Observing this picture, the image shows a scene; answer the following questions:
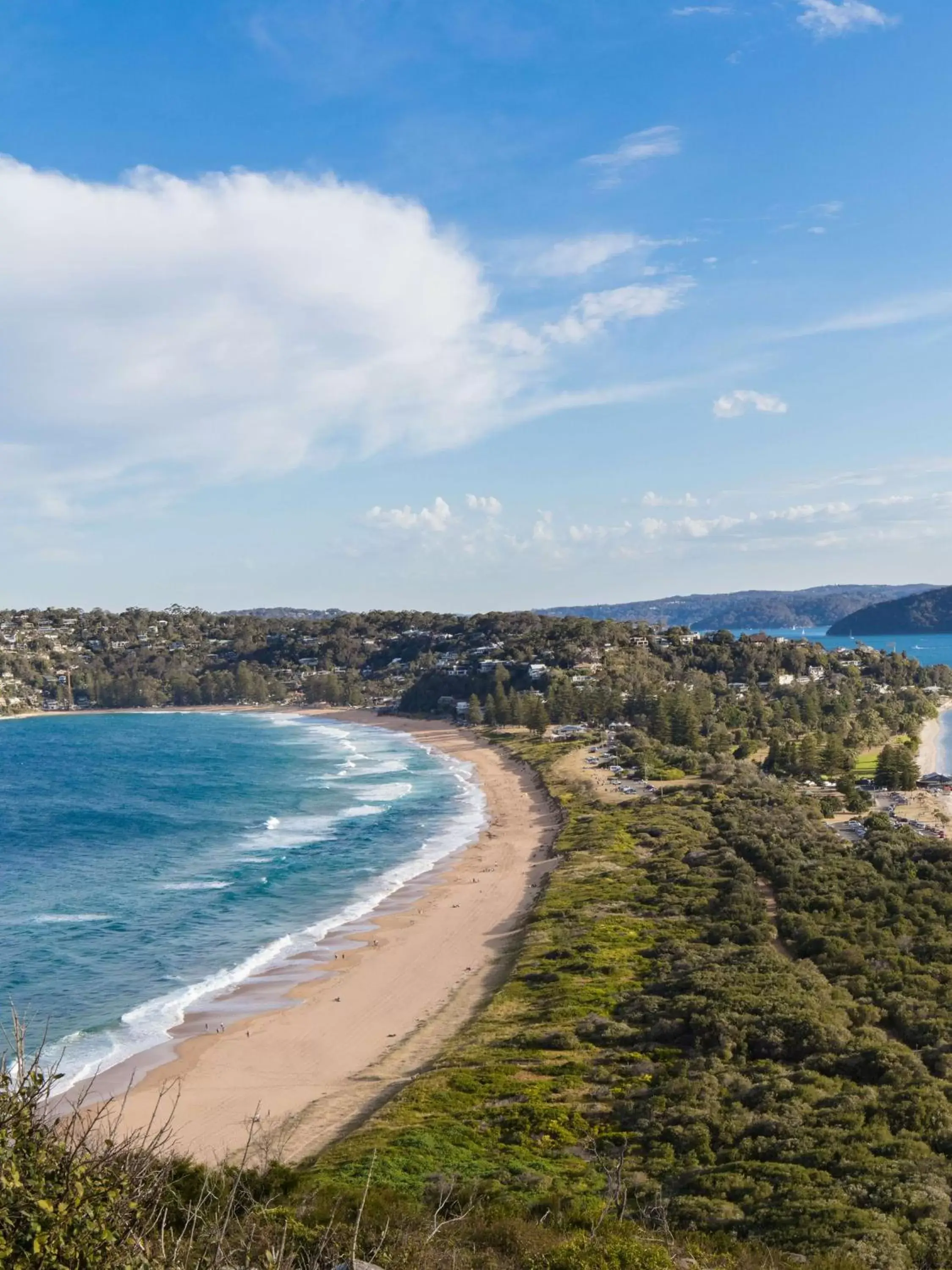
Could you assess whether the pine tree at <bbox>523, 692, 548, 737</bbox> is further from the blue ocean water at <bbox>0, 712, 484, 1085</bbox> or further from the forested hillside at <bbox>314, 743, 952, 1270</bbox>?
the forested hillside at <bbox>314, 743, 952, 1270</bbox>

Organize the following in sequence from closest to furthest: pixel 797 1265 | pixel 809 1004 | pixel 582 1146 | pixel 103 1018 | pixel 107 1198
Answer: pixel 107 1198, pixel 797 1265, pixel 582 1146, pixel 809 1004, pixel 103 1018

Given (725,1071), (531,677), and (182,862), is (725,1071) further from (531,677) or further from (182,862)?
(531,677)

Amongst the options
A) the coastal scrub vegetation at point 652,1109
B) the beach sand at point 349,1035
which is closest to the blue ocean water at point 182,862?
the beach sand at point 349,1035

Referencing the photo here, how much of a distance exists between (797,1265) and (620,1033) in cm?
1067

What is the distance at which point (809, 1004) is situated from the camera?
72.0ft

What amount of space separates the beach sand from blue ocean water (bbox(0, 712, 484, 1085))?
238cm

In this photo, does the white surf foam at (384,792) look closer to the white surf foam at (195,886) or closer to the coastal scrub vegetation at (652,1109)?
the coastal scrub vegetation at (652,1109)

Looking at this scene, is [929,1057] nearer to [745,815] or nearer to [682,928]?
[682,928]

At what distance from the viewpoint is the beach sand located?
66.0ft

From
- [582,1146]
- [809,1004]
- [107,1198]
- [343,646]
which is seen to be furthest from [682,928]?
A: [343,646]

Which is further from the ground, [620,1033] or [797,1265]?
[797,1265]

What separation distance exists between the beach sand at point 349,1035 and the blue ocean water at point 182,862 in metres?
2.38

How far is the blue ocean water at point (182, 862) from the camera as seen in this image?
95.8 feet

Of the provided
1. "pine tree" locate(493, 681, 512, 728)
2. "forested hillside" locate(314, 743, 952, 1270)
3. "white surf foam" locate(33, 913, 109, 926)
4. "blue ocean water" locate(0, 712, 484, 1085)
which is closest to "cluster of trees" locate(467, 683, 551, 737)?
"pine tree" locate(493, 681, 512, 728)
